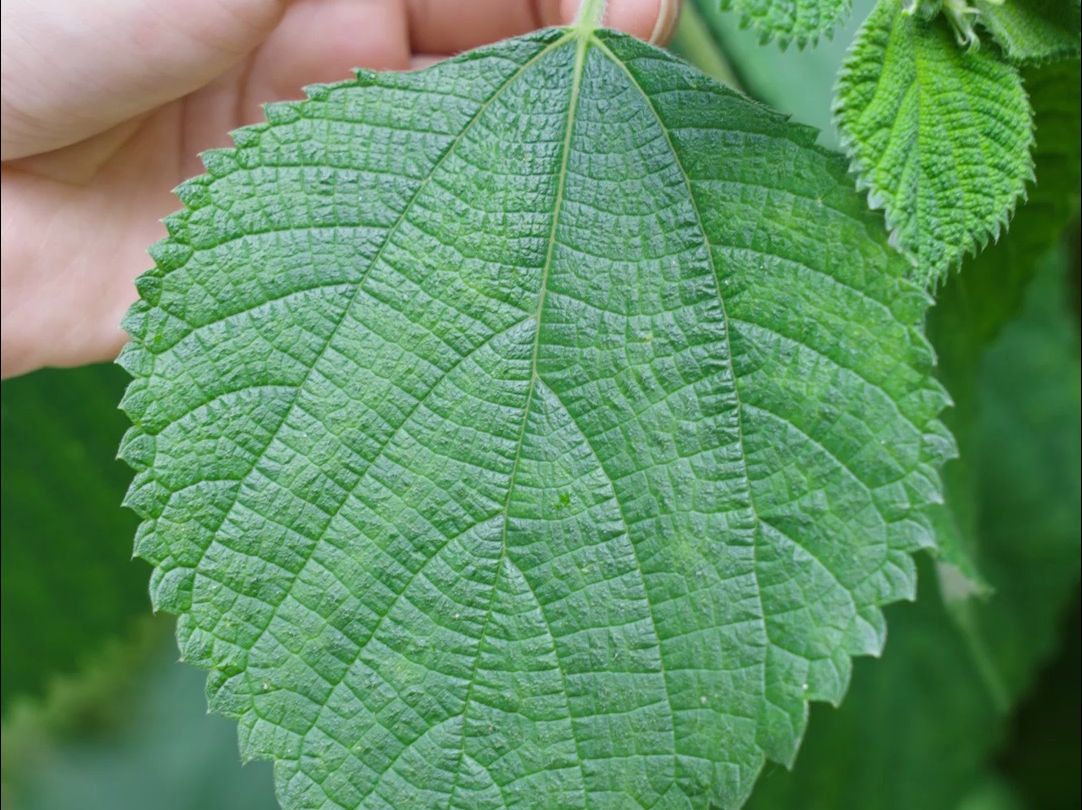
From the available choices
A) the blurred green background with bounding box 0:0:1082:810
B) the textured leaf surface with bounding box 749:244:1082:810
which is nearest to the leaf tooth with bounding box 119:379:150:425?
the blurred green background with bounding box 0:0:1082:810

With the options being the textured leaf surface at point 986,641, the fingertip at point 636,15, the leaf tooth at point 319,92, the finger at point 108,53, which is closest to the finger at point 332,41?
the finger at point 108,53

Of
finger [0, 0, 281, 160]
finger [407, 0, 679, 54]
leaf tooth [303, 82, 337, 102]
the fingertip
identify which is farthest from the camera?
finger [407, 0, 679, 54]

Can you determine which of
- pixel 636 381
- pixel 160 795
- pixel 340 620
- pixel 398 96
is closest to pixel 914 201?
pixel 636 381

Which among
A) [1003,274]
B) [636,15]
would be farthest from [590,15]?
[1003,274]

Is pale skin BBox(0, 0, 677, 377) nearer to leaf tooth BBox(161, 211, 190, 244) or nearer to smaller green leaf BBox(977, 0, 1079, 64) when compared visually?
leaf tooth BBox(161, 211, 190, 244)

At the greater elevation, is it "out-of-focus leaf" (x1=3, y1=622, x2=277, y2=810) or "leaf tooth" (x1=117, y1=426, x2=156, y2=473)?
"leaf tooth" (x1=117, y1=426, x2=156, y2=473)

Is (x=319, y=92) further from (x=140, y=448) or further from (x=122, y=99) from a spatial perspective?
(x=122, y=99)

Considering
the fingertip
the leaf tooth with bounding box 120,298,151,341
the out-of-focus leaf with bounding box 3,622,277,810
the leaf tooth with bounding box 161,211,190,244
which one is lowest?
the out-of-focus leaf with bounding box 3,622,277,810
